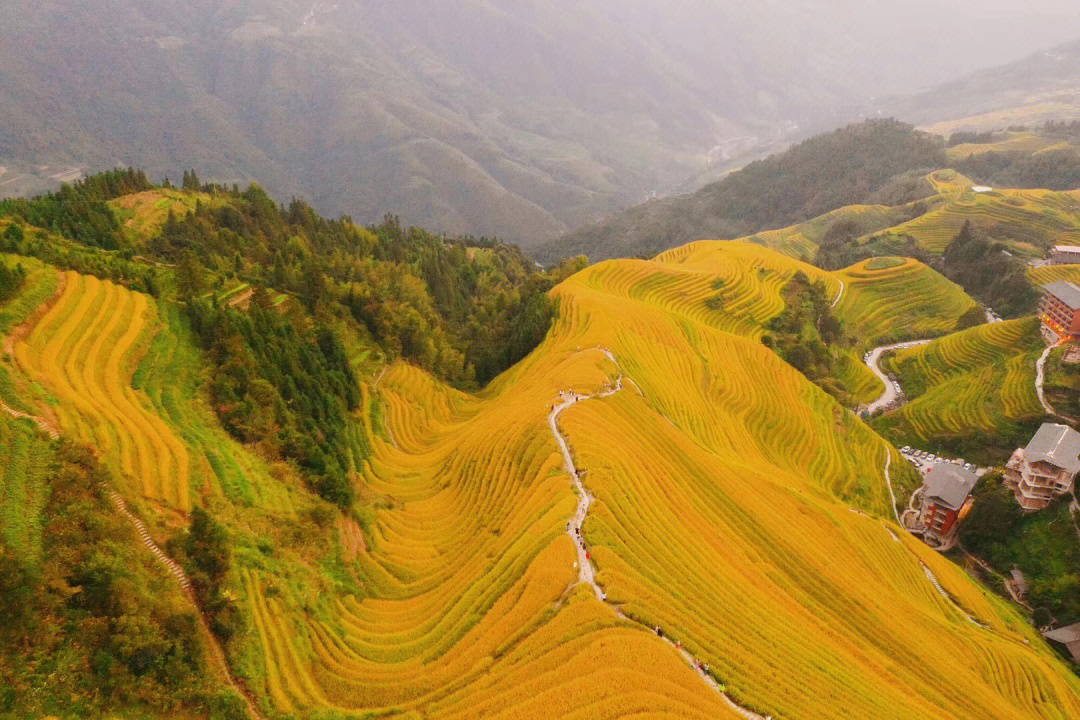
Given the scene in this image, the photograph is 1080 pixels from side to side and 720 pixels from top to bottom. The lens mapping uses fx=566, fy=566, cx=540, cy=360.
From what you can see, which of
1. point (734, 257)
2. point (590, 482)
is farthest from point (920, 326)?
point (590, 482)

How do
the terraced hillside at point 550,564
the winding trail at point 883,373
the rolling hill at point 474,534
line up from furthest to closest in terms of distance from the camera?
the winding trail at point 883,373 → the terraced hillside at point 550,564 → the rolling hill at point 474,534

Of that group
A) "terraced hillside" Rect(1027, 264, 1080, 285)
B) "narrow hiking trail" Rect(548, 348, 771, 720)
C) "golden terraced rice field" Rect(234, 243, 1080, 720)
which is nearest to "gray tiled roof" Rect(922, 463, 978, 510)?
"golden terraced rice field" Rect(234, 243, 1080, 720)

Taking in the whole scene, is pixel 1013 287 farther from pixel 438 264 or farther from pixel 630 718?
pixel 630 718

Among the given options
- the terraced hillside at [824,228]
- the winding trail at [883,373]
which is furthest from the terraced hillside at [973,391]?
the terraced hillside at [824,228]

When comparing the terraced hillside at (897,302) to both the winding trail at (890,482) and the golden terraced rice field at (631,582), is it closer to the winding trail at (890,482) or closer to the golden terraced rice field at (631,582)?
the winding trail at (890,482)

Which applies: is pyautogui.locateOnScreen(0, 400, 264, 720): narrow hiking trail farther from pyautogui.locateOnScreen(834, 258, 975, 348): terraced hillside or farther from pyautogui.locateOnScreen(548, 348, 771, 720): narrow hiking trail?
pyautogui.locateOnScreen(834, 258, 975, 348): terraced hillside

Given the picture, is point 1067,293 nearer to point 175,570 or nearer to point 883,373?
point 883,373

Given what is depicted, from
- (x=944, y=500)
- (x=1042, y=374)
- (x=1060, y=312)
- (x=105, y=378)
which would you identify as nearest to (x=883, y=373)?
(x=1042, y=374)
